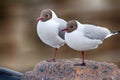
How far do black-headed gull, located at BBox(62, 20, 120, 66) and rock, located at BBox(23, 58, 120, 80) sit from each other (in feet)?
0.35

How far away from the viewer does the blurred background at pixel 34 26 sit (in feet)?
15.1

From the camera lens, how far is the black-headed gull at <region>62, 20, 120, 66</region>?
7.49 feet

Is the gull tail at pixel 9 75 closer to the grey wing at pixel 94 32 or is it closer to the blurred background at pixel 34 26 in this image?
the grey wing at pixel 94 32

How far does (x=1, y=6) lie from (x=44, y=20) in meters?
2.45

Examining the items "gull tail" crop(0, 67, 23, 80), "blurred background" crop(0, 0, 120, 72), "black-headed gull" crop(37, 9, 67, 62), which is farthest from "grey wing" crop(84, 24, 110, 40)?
"blurred background" crop(0, 0, 120, 72)

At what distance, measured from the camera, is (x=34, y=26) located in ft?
15.2

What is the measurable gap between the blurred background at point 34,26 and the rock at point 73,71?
2.03 metres

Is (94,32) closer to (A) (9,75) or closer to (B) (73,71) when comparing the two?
(B) (73,71)

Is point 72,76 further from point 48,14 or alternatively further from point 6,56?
point 6,56

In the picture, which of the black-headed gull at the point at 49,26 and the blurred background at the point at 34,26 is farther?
the blurred background at the point at 34,26

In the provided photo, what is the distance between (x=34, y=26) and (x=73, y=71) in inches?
89.8

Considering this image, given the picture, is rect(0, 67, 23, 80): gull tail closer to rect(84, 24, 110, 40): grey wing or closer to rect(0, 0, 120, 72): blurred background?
rect(84, 24, 110, 40): grey wing

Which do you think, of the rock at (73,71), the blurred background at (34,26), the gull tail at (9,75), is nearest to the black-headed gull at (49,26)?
the rock at (73,71)

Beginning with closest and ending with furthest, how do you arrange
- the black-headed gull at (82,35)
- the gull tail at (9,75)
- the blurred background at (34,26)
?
the black-headed gull at (82,35) → the gull tail at (9,75) → the blurred background at (34,26)
